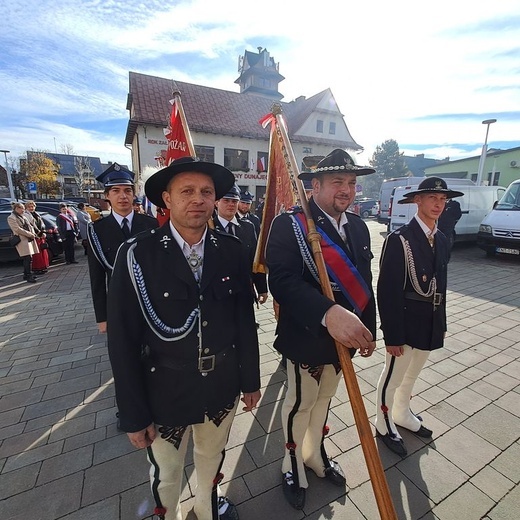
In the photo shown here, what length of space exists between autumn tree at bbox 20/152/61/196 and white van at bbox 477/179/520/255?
155 ft

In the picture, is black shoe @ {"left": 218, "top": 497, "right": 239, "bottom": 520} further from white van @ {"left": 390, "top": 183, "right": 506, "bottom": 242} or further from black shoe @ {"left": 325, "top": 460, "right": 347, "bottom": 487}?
white van @ {"left": 390, "top": 183, "right": 506, "bottom": 242}

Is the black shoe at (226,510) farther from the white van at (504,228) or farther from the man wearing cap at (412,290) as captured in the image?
the white van at (504,228)

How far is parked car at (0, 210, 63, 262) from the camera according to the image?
9594 millimetres

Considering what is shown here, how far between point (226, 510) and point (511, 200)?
41.6 ft

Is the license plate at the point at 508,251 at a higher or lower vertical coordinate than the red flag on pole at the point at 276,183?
lower

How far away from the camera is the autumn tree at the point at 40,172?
3897 centimetres

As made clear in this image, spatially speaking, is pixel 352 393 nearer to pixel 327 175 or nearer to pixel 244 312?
pixel 244 312

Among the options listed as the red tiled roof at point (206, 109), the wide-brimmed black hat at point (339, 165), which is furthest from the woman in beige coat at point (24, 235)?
the red tiled roof at point (206, 109)

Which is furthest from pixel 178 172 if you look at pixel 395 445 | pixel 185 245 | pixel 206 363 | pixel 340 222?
pixel 395 445

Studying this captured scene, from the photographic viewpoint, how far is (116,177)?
3.31m

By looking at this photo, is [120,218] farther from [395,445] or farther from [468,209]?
[468,209]

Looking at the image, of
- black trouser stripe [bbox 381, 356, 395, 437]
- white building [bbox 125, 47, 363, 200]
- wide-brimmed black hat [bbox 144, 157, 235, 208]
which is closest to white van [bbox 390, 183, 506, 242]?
black trouser stripe [bbox 381, 356, 395, 437]

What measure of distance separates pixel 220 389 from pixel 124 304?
2.47ft

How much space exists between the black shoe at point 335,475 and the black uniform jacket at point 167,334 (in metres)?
1.24
